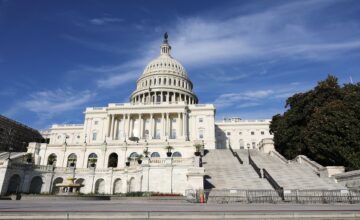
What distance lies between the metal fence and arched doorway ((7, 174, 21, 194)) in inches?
1232

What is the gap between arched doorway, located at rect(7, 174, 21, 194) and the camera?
39.0 m

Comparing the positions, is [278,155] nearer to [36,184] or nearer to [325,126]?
[325,126]

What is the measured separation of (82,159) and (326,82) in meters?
47.3

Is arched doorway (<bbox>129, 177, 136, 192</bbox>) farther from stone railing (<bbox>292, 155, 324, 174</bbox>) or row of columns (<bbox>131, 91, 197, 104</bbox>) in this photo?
row of columns (<bbox>131, 91, 197, 104</bbox>)

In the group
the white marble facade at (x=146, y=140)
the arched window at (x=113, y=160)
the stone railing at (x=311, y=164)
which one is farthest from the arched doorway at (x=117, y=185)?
the stone railing at (x=311, y=164)

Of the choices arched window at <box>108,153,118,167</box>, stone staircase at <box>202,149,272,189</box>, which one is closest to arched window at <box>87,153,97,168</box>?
arched window at <box>108,153,118,167</box>

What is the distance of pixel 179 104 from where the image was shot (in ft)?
281

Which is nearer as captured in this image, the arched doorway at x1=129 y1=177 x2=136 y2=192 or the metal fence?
the metal fence

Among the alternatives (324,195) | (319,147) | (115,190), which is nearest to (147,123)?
(115,190)

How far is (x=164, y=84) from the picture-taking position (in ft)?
367

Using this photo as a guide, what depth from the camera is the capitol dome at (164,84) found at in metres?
108

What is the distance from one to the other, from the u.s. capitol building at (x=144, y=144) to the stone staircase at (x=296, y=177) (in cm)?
276

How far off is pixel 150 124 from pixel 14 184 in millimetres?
47410

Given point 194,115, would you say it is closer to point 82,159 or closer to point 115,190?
point 82,159
